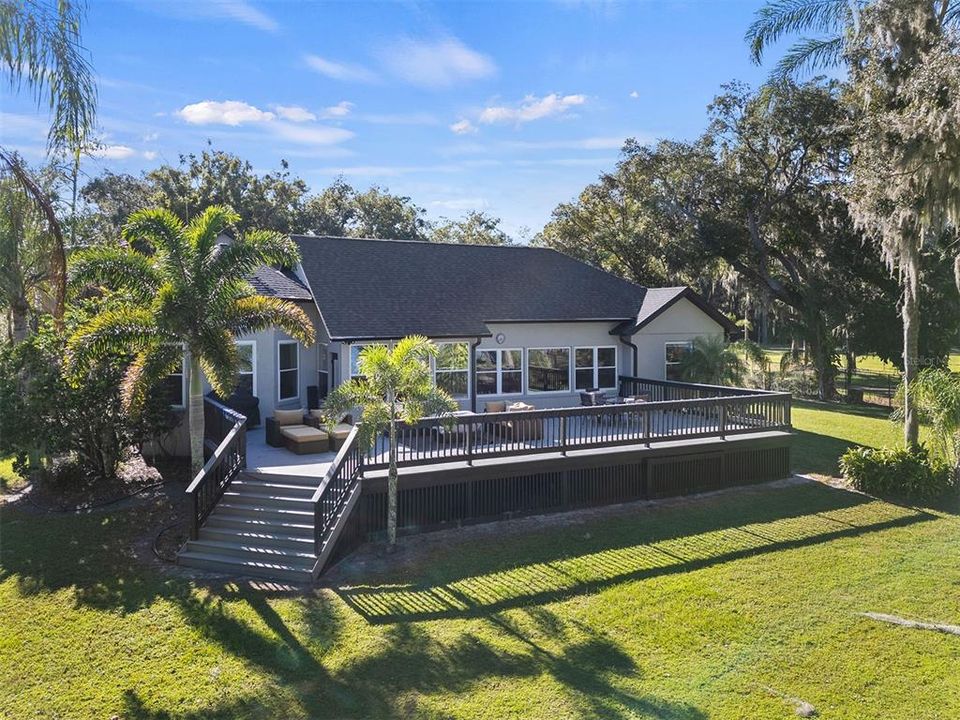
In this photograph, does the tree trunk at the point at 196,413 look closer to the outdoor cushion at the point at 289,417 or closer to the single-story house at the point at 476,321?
the outdoor cushion at the point at 289,417

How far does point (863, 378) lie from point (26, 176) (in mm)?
38678

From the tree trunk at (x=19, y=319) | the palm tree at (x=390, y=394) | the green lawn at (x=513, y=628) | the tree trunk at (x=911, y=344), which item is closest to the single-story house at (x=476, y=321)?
the tree trunk at (x=19, y=319)

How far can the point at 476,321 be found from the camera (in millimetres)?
17062

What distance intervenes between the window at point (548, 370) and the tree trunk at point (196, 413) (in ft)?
31.5

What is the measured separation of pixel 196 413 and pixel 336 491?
2.96 meters

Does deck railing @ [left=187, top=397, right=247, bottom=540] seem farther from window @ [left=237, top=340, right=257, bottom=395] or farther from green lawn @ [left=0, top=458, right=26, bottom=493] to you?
green lawn @ [left=0, top=458, right=26, bottom=493]

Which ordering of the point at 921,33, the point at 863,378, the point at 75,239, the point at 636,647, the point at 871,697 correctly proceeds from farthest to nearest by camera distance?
the point at 863,378 < the point at 75,239 < the point at 921,33 < the point at 636,647 < the point at 871,697

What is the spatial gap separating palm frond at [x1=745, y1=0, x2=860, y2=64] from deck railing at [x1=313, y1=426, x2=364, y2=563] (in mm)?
13316

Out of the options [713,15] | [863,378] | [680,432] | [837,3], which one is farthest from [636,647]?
[863,378]

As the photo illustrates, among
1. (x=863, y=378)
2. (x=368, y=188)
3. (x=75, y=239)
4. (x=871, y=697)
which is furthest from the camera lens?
(x=368, y=188)

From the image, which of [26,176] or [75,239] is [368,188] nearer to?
[75,239]

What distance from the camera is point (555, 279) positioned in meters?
20.5

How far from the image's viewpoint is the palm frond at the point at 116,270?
383 inches

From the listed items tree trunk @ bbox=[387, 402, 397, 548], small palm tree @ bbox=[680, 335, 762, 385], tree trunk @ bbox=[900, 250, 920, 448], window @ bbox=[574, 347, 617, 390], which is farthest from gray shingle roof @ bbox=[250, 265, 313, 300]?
tree trunk @ bbox=[900, 250, 920, 448]
